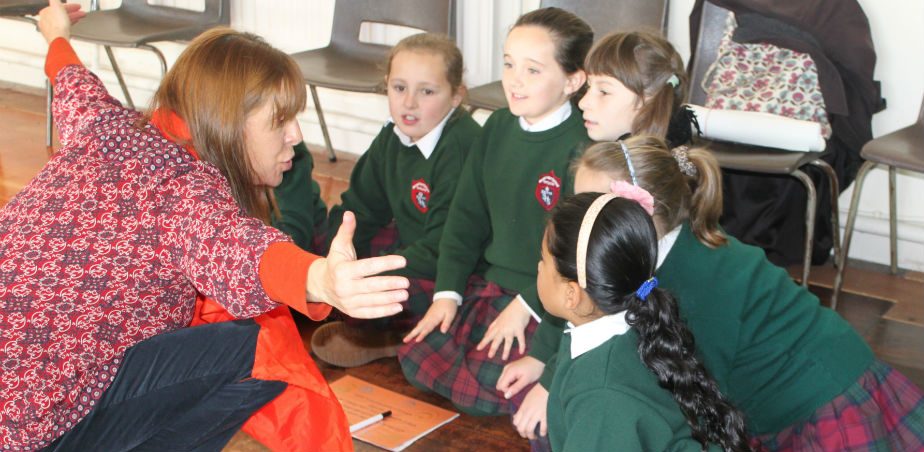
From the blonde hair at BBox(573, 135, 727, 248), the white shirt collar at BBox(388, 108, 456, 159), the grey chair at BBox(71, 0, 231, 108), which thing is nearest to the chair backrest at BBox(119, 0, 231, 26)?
the grey chair at BBox(71, 0, 231, 108)

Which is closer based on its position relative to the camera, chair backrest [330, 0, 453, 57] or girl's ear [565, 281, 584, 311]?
girl's ear [565, 281, 584, 311]

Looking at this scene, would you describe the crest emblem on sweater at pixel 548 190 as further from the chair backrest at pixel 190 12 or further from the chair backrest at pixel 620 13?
the chair backrest at pixel 190 12

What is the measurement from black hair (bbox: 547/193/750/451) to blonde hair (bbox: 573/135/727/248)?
19cm

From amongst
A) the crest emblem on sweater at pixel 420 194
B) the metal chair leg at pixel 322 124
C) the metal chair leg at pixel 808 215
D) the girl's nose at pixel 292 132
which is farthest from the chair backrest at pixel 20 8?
the metal chair leg at pixel 808 215

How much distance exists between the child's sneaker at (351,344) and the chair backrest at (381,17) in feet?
4.28

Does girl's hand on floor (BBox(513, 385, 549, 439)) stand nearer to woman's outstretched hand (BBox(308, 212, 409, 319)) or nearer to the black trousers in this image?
the black trousers

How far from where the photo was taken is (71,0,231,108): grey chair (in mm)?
3727

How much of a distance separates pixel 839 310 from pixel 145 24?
2.71 metres

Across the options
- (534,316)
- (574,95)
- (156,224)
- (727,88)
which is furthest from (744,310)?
(727,88)

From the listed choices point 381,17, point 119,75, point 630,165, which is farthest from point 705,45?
point 119,75

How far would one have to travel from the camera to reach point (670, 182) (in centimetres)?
174

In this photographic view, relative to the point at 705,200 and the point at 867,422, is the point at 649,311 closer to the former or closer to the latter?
the point at 705,200

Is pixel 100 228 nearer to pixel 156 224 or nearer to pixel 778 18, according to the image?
pixel 156 224

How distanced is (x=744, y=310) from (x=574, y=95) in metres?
0.77
